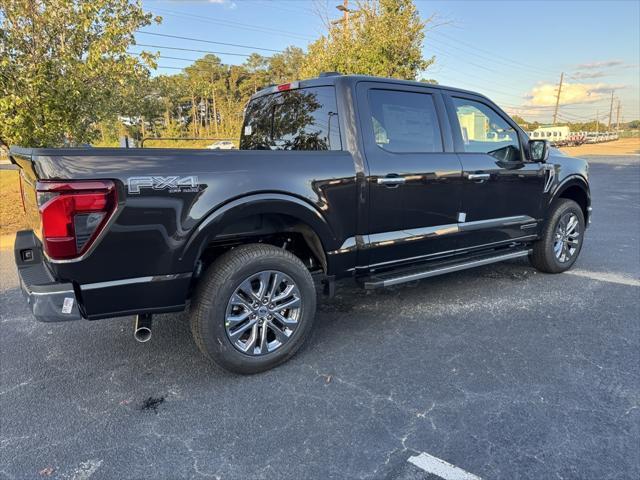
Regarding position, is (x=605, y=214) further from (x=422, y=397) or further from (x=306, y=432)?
(x=306, y=432)

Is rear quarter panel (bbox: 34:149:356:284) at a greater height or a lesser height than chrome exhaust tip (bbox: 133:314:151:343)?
greater

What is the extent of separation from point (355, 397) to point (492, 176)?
8.42 feet

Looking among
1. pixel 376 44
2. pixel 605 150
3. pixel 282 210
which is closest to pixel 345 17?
pixel 376 44

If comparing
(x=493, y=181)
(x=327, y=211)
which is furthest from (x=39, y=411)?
(x=493, y=181)

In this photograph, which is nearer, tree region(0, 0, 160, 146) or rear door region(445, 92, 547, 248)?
rear door region(445, 92, 547, 248)

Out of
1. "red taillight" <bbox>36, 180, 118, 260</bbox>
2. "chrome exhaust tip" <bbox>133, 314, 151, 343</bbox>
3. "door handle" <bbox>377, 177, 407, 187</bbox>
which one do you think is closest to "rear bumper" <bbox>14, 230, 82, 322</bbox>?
"red taillight" <bbox>36, 180, 118, 260</bbox>

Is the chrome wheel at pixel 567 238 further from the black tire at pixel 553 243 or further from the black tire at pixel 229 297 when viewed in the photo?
the black tire at pixel 229 297

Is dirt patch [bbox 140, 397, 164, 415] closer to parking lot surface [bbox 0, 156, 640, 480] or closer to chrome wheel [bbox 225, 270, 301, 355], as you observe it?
parking lot surface [bbox 0, 156, 640, 480]

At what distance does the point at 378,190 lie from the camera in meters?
3.53

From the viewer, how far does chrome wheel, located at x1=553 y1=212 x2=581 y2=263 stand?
5.20m

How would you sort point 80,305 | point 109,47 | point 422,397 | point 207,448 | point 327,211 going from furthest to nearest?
point 109,47 < point 327,211 < point 422,397 < point 80,305 < point 207,448

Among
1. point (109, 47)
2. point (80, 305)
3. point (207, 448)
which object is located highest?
point (109, 47)

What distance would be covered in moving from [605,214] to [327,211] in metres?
8.35

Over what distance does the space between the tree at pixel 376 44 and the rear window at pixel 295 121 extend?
25.7ft
